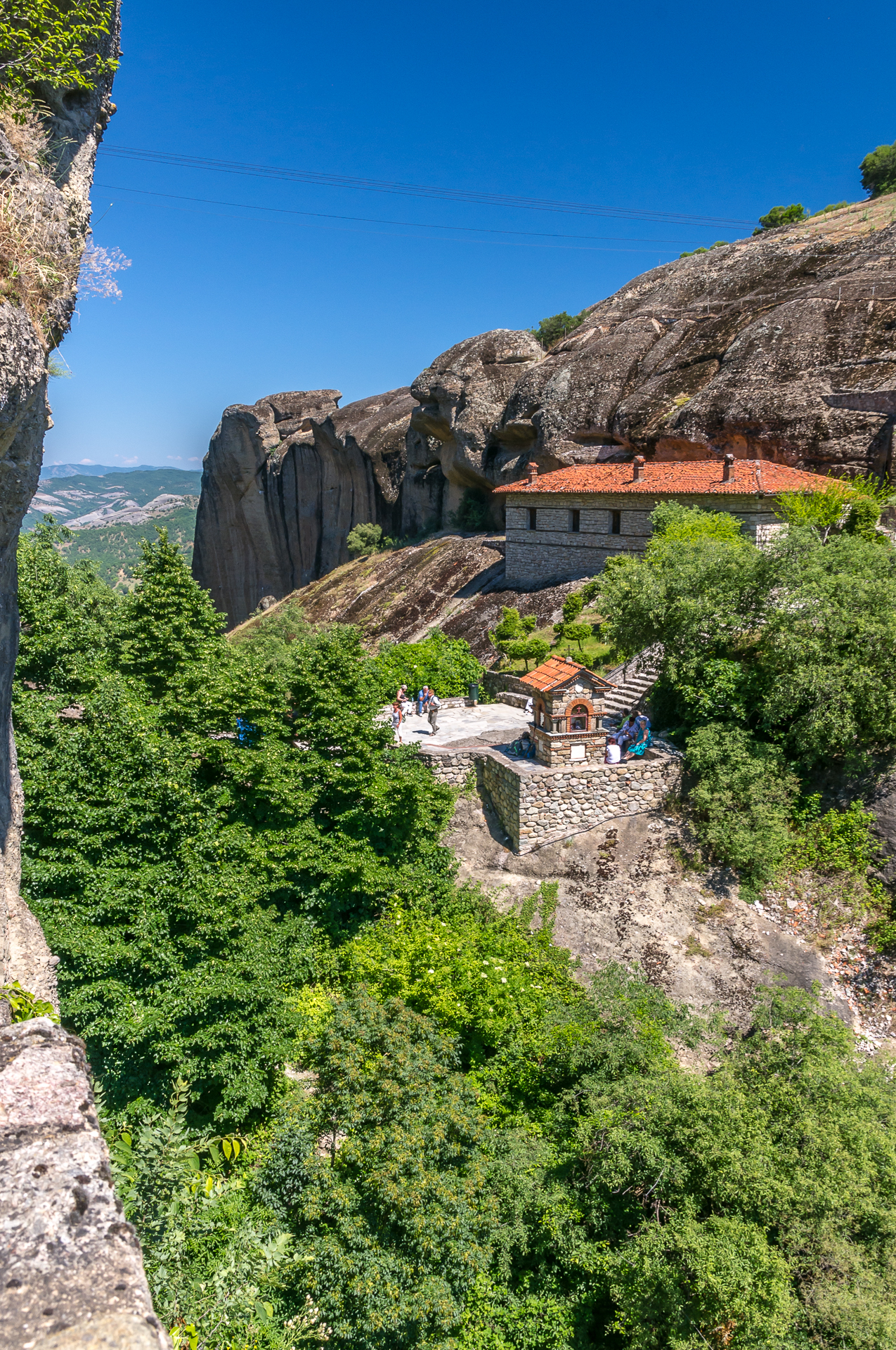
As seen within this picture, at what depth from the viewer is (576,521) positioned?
3189cm

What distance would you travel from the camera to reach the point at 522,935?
1542 cm

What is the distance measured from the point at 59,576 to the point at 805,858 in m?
19.0

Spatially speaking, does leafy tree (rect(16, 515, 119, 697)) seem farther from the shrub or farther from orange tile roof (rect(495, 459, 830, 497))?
orange tile roof (rect(495, 459, 830, 497))

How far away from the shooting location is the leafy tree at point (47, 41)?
20.9ft

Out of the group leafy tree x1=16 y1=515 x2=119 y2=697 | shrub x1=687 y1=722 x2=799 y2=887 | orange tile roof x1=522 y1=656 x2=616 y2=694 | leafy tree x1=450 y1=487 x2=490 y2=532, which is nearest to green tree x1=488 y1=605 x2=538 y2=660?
orange tile roof x1=522 y1=656 x2=616 y2=694

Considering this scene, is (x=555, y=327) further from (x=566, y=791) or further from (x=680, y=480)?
(x=566, y=791)

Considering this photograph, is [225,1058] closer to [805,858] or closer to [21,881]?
[21,881]

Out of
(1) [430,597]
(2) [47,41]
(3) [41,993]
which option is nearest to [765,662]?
(3) [41,993]

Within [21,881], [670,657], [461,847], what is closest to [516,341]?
[670,657]

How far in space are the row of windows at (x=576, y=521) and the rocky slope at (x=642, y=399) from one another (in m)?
3.37

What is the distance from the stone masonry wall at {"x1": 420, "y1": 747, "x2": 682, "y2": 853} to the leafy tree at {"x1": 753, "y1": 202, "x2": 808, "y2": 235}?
5345 cm

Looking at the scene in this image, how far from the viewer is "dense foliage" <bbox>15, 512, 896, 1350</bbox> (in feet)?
28.9

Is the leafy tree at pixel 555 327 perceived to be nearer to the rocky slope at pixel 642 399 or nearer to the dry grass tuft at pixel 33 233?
the rocky slope at pixel 642 399

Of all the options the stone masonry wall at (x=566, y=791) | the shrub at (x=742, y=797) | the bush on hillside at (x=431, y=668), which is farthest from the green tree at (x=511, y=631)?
the shrub at (x=742, y=797)
